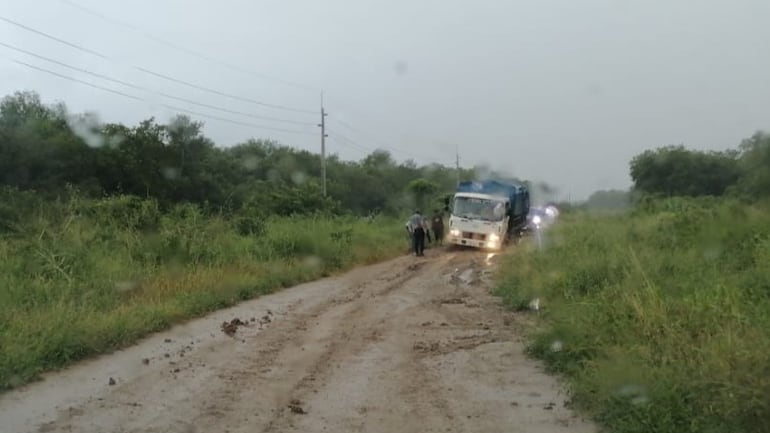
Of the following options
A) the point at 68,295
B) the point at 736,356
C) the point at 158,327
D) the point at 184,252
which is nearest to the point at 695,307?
the point at 736,356

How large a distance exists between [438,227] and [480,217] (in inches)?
118

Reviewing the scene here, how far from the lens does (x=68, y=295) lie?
12.7 metres

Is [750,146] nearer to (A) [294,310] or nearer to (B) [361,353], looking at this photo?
(A) [294,310]

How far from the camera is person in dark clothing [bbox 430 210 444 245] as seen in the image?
33406mm

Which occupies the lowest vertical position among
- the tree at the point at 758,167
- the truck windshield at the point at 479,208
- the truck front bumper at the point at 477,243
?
the truck front bumper at the point at 477,243

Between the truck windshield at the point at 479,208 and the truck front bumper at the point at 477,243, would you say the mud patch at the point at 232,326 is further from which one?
the truck windshield at the point at 479,208

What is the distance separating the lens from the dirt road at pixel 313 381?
271 inches

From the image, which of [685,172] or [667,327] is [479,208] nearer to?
[685,172]

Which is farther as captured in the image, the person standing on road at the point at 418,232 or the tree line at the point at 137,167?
the tree line at the point at 137,167

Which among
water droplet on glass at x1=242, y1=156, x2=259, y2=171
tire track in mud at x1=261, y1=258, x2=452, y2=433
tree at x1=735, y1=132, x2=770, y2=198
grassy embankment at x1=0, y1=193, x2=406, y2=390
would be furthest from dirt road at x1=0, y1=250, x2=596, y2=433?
water droplet on glass at x1=242, y1=156, x2=259, y2=171

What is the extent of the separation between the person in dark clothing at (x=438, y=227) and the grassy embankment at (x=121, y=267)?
21.0ft

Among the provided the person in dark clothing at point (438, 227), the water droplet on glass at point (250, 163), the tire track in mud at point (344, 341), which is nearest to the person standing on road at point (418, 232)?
the person in dark clothing at point (438, 227)

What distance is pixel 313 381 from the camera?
8.49 metres

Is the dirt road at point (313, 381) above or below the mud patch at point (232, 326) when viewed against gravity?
below
